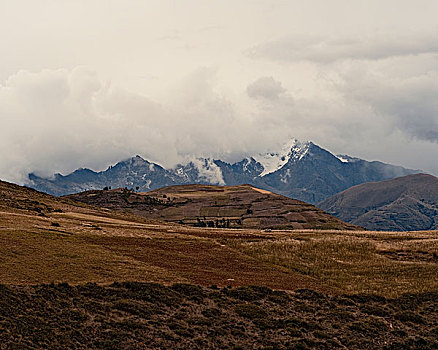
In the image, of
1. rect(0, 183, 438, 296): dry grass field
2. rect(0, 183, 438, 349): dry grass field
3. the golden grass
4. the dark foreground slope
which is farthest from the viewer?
the golden grass

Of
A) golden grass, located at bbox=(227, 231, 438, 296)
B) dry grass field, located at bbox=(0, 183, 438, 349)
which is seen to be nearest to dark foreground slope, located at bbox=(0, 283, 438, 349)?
dry grass field, located at bbox=(0, 183, 438, 349)

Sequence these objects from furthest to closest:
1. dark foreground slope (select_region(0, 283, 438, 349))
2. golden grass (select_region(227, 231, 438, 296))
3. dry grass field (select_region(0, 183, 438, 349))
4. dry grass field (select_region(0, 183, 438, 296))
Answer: golden grass (select_region(227, 231, 438, 296)), dry grass field (select_region(0, 183, 438, 296)), dry grass field (select_region(0, 183, 438, 349)), dark foreground slope (select_region(0, 283, 438, 349))

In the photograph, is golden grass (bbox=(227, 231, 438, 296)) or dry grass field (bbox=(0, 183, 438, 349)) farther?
golden grass (bbox=(227, 231, 438, 296))

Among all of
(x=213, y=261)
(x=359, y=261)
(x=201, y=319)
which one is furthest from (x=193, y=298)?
(x=359, y=261)

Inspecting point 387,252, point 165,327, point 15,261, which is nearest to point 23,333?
point 165,327

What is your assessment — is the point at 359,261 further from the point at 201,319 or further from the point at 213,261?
the point at 201,319

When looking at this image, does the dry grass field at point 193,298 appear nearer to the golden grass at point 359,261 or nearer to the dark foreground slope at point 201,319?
the dark foreground slope at point 201,319

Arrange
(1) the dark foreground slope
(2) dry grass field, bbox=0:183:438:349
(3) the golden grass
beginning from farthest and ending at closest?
(3) the golden grass, (2) dry grass field, bbox=0:183:438:349, (1) the dark foreground slope

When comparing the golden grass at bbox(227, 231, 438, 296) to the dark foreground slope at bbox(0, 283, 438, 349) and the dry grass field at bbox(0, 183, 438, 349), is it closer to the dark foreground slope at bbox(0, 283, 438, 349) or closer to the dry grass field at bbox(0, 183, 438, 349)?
the dry grass field at bbox(0, 183, 438, 349)

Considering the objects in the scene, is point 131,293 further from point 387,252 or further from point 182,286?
point 387,252

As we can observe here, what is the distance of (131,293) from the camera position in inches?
1622

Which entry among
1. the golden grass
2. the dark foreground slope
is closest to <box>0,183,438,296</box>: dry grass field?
the golden grass

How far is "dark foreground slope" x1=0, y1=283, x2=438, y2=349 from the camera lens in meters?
32.0

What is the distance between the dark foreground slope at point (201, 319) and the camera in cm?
3197
